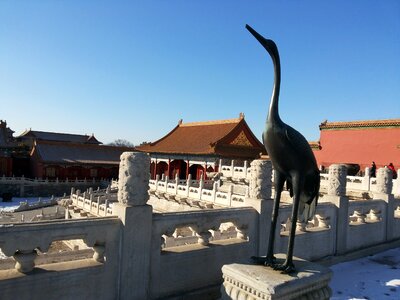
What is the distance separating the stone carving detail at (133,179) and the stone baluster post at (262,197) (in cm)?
187

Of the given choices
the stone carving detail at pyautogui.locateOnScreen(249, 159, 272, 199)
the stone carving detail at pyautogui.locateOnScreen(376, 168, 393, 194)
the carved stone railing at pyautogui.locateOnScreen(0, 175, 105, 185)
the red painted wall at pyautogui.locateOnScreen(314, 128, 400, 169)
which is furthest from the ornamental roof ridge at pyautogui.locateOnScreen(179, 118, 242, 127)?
the stone carving detail at pyautogui.locateOnScreen(249, 159, 272, 199)

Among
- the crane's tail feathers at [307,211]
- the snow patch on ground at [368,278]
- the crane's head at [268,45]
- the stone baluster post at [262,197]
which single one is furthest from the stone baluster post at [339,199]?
the crane's head at [268,45]

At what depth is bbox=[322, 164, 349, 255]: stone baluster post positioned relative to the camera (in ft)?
20.0

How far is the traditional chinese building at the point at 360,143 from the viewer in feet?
56.9

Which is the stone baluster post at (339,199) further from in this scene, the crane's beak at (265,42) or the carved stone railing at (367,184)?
the carved stone railing at (367,184)

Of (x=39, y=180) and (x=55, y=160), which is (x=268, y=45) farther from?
(x=55, y=160)

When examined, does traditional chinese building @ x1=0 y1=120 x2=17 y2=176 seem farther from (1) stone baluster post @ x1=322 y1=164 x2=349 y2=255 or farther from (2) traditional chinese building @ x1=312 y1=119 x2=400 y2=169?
(1) stone baluster post @ x1=322 y1=164 x2=349 y2=255

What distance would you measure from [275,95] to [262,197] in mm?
2017

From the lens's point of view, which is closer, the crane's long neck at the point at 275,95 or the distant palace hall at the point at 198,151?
the crane's long neck at the point at 275,95

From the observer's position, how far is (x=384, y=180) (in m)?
7.20

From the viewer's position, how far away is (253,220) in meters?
4.92

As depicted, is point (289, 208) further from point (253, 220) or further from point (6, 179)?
point (6, 179)

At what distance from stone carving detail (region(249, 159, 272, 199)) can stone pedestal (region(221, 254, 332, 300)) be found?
1.64 m

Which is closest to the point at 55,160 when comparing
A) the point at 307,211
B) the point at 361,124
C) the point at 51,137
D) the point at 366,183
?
the point at 51,137
